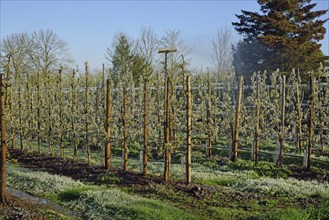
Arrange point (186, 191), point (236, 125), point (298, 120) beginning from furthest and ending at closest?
point (298, 120), point (236, 125), point (186, 191)

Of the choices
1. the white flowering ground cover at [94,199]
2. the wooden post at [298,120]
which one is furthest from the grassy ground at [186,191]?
the wooden post at [298,120]

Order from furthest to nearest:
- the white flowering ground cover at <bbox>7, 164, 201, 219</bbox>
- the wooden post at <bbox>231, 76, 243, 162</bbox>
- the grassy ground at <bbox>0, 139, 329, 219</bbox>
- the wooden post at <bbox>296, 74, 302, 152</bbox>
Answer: the wooden post at <bbox>296, 74, 302, 152</bbox>, the wooden post at <bbox>231, 76, 243, 162</bbox>, the grassy ground at <bbox>0, 139, 329, 219</bbox>, the white flowering ground cover at <bbox>7, 164, 201, 219</bbox>

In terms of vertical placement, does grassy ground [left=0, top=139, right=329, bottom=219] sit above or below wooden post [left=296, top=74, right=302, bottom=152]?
below

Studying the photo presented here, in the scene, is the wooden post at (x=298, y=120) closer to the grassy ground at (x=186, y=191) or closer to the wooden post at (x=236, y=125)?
the grassy ground at (x=186, y=191)

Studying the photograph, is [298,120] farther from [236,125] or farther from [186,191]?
[186,191]

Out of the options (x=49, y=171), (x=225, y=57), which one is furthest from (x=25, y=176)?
(x=225, y=57)

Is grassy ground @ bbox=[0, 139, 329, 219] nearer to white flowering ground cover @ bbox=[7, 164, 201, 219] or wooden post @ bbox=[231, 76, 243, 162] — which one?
white flowering ground cover @ bbox=[7, 164, 201, 219]

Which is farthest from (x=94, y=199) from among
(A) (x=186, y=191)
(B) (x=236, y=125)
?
(B) (x=236, y=125)

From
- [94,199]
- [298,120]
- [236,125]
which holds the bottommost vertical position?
[94,199]

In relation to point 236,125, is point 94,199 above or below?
below

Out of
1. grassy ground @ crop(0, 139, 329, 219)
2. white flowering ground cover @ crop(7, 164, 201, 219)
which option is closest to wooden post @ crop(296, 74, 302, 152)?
grassy ground @ crop(0, 139, 329, 219)

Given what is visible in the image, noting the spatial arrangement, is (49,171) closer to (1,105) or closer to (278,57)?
(1,105)

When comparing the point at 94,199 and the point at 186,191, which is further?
the point at 186,191

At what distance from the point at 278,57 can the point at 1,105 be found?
22.8 meters
